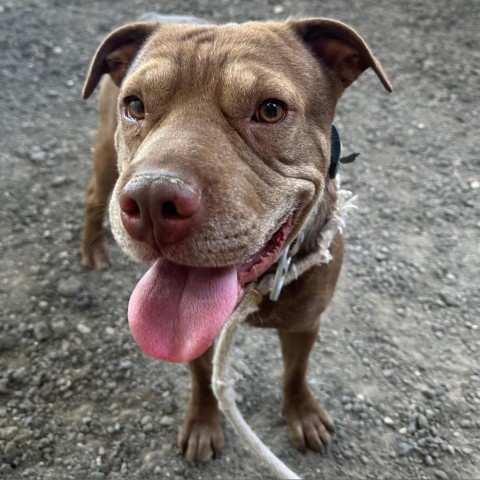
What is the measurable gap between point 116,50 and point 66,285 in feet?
5.39

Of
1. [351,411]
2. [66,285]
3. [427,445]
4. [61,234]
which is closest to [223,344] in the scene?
[351,411]

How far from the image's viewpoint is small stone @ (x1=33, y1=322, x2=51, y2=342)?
3508 mm

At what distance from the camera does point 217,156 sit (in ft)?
6.43

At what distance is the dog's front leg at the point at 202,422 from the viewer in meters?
2.99

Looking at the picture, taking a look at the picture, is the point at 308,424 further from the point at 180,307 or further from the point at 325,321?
the point at 180,307

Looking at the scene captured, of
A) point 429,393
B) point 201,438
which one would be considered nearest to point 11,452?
point 201,438

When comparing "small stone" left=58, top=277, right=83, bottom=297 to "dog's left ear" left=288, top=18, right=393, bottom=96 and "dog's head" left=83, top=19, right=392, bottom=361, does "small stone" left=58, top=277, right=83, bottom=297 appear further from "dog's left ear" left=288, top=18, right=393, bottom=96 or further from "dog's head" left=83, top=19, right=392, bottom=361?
"dog's left ear" left=288, top=18, right=393, bottom=96

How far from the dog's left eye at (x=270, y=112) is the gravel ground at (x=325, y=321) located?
1713 millimetres

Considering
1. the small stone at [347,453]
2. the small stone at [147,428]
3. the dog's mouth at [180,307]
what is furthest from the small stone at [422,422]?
the dog's mouth at [180,307]

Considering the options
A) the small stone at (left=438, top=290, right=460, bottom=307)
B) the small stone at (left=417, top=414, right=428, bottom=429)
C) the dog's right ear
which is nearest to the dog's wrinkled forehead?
the dog's right ear

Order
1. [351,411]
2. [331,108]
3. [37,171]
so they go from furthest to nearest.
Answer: [37,171] → [351,411] → [331,108]

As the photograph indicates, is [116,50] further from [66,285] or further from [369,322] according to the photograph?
[369,322]

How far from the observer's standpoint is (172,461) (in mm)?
3059

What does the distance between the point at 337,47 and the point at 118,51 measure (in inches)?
37.0
